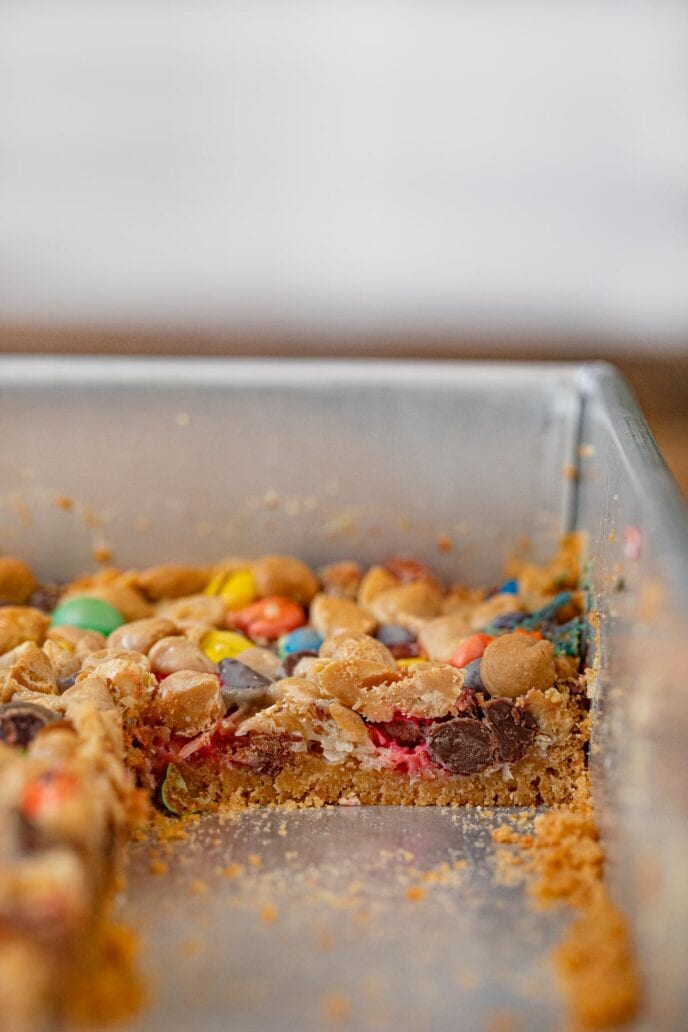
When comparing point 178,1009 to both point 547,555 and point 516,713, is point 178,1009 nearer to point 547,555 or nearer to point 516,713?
point 516,713

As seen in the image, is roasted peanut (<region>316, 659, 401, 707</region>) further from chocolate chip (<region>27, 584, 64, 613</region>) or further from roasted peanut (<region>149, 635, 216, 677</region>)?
chocolate chip (<region>27, 584, 64, 613</region>)

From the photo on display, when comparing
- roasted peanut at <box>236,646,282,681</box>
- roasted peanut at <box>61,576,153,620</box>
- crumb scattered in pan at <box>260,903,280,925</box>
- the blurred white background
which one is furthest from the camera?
the blurred white background

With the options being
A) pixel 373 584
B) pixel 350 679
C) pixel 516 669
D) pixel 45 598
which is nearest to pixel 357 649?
pixel 350 679

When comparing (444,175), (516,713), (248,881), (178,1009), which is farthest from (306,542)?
(444,175)

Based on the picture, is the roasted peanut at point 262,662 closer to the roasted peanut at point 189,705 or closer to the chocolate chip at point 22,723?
the roasted peanut at point 189,705

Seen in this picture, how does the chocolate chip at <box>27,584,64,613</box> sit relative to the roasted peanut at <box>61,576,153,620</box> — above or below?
below

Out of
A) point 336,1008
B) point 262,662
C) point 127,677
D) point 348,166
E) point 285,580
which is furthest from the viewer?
point 348,166

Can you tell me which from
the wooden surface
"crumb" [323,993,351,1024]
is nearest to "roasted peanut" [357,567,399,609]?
"crumb" [323,993,351,1024]

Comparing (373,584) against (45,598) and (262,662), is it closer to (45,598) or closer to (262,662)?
(262,662)
